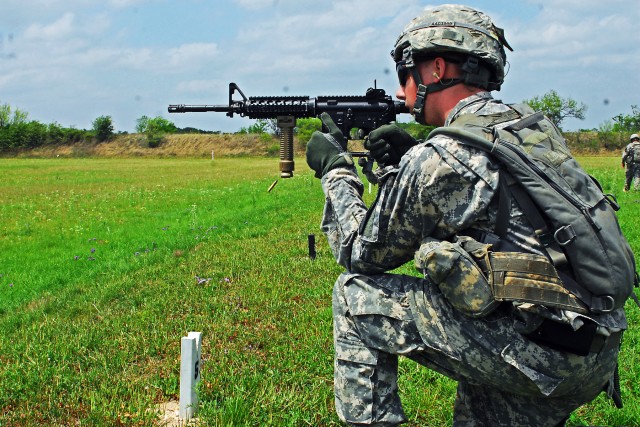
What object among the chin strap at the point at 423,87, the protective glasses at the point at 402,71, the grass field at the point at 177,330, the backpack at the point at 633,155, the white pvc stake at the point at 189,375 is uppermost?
the protective glasses at the point at 402,71

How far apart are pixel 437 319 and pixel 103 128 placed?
85.0 m

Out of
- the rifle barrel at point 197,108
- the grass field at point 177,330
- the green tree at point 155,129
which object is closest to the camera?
the grass field at point 177,330

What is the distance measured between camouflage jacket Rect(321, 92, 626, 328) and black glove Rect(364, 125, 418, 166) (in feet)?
1.72

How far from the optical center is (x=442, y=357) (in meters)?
2.99

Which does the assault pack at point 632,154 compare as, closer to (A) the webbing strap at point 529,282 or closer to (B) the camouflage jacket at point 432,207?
(B) the camouflage jacket at point 432,207

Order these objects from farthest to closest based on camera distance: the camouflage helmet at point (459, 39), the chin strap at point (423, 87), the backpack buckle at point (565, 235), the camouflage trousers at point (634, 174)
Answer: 1. the camouflage trousers at point (634, 174)
2. the chin strap at point (423, 87)
3. the camouflage helmet at point (459, 39)
4. the backpack buckle at point (565, 235)

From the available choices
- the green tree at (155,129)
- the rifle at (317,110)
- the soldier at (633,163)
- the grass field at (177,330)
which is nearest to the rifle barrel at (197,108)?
the rifle at (317,110)

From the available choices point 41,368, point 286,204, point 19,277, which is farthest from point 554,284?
point 286,204

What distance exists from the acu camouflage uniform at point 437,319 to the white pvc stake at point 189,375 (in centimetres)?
90

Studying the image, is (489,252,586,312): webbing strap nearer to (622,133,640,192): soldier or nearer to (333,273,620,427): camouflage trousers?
(333,273,620,427): camouflage trousers

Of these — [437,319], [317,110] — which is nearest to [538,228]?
[437,319]

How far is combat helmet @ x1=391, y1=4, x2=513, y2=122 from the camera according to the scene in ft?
10.0

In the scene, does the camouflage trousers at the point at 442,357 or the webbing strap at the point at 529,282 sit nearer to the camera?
the webbing strap at the point at 529,282

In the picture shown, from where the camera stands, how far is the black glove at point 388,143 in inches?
143
